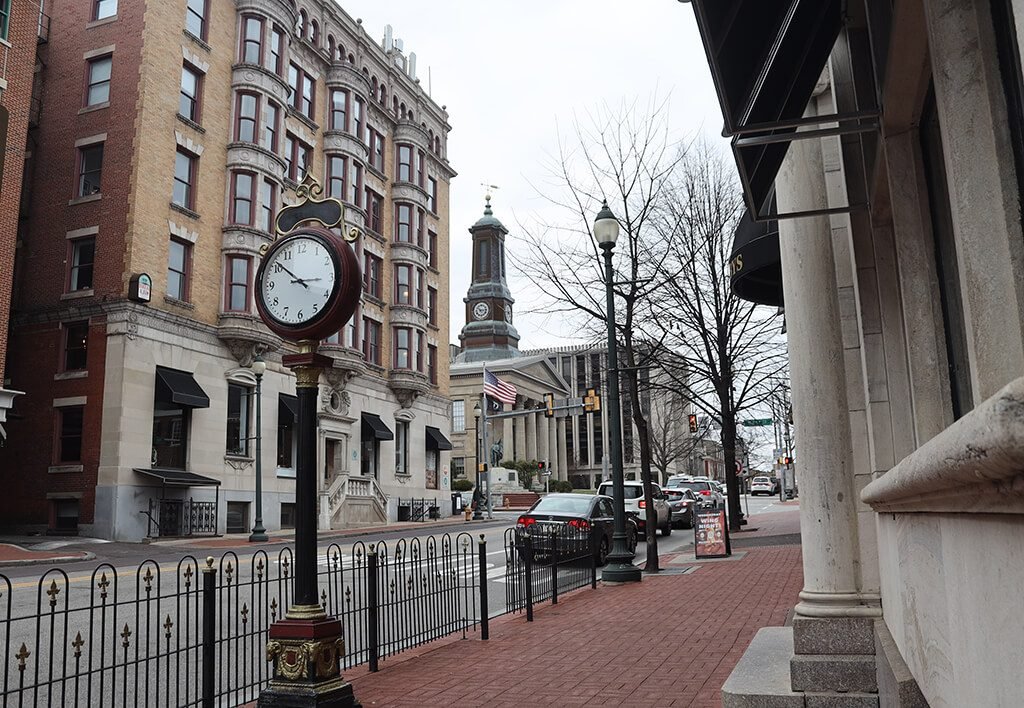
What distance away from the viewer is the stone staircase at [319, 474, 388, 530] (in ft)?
118

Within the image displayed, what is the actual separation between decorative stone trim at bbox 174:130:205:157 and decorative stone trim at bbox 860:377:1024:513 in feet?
109

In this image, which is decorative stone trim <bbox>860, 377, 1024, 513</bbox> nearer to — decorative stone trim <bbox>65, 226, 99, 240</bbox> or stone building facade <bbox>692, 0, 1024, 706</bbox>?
stone building facade <bbox>692, 0, 1024, 706</bbox>

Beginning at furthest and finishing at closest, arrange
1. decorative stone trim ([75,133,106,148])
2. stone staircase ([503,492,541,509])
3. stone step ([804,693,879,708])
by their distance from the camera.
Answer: stone staircase ([503,492,541,509]) < decorative stone trim ([75,133,106,148]) < stone step ([804,693,879,708])

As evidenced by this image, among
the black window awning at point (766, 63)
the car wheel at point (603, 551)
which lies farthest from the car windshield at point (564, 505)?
the black window awning at point (766, 63)

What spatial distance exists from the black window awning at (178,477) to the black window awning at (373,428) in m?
11.9

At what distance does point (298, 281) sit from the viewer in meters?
7.29

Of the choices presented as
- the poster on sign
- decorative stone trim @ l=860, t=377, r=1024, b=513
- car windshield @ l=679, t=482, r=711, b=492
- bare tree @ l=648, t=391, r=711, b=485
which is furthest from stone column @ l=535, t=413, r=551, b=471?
decorative stone trim @ l=860, t=377, r=1024, b=513

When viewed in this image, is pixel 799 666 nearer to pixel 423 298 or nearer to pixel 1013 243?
pixel 1013 243

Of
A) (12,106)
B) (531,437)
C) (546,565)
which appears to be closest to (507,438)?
(531,437)

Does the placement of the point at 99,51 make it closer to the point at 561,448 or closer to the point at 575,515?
the point at 575,515

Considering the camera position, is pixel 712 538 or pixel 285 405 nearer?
pixel 712 538

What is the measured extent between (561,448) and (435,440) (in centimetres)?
5699

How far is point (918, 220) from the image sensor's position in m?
4.55

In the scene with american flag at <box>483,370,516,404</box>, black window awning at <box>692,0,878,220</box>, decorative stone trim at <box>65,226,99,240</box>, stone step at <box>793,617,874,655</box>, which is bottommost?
stone step at <box>793,617,874,655</box>
